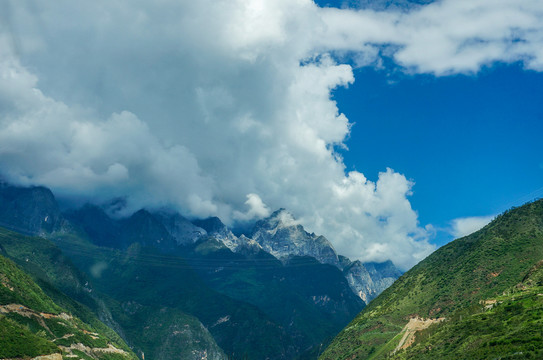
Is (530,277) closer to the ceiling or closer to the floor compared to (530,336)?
closer to the ceiling

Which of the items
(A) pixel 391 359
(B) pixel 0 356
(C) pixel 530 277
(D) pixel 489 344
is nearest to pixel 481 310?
(C) pixel 530 277

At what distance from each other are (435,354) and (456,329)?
12.9m

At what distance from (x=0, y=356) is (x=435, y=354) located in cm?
18406

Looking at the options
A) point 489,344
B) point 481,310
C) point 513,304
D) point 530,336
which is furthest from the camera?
point 481,310

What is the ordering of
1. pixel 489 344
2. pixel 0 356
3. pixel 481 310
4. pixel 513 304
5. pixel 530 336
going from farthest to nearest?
pixel 0 356
pixel 481 310
pixel 513 304
pixel 489 344
pixel 530 336

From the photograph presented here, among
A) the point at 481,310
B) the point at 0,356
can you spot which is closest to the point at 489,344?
the point at 481,310

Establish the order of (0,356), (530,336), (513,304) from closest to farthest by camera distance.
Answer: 1. (530,336)
2. (513,304)
3. (0,356)

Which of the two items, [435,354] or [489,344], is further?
[435,354]

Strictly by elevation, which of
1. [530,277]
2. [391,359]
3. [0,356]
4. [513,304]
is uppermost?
[530,277]

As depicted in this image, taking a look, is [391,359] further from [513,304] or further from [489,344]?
[489,344]

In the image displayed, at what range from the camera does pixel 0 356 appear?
648 ft

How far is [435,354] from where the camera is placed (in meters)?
146

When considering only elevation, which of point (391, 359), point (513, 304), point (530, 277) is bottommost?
point (391, 359)

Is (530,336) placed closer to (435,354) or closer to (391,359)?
(435,354)
